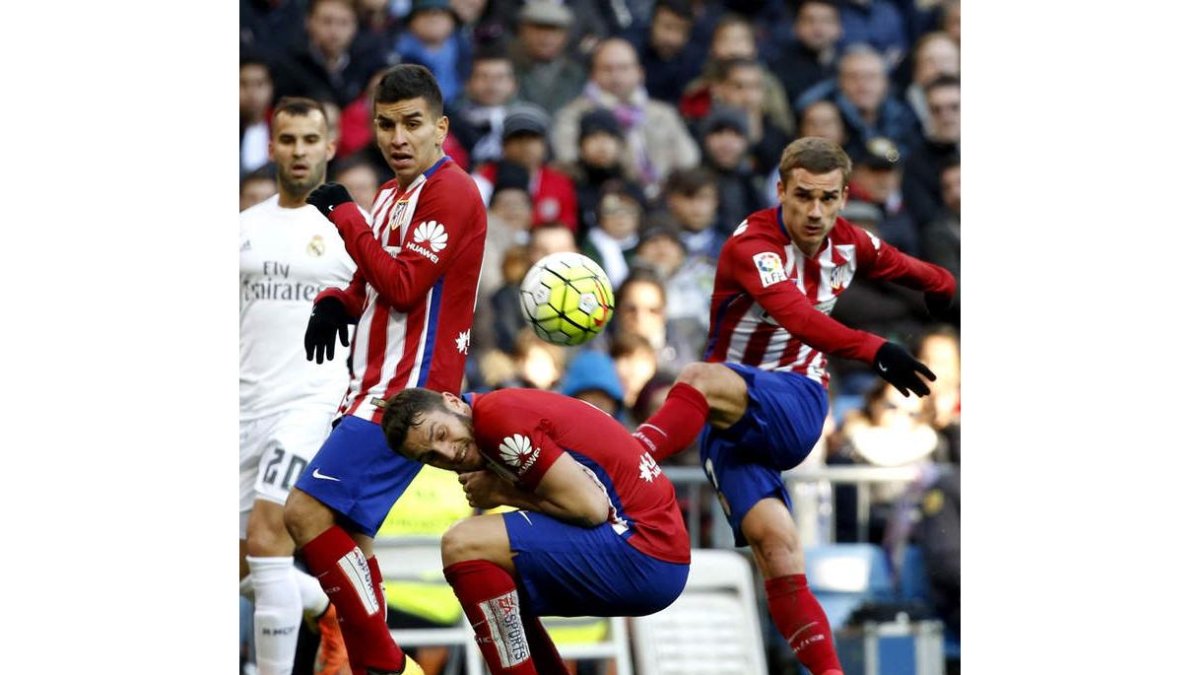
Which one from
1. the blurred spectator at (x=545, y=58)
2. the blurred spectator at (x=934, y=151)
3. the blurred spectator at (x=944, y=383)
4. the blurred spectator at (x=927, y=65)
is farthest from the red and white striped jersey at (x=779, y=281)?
the blurred spectator at (x=927, y=65)

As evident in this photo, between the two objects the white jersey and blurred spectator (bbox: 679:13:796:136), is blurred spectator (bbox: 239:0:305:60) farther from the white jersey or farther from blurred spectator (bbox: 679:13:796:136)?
the white jersey

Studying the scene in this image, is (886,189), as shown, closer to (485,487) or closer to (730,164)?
(730,164)

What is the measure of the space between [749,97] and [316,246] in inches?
225

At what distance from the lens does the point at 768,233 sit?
794 cm

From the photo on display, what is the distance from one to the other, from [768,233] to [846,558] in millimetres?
3086

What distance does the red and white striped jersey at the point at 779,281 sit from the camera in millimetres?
7777

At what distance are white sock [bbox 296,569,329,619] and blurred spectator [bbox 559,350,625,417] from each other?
2092mm

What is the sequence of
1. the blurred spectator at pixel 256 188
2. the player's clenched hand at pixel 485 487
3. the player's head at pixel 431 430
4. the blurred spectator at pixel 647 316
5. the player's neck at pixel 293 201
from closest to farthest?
the player's head at pixel 431 430 < the player's clenched hand at pixel 485 487 < the player's neck at pixel 293 201 < the blurred spectator at pixel 256 188 < the blurred spectator at pixel 647 316

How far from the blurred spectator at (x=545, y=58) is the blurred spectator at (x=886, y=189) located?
7.29 ft

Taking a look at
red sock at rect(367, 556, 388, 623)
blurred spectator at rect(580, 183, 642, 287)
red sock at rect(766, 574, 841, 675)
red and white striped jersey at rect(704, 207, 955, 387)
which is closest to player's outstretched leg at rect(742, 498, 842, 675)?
red sock at rect(766, 574, 841, 675)

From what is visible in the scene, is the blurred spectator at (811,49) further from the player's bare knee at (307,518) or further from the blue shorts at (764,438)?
the player's bare knee at (307,518)

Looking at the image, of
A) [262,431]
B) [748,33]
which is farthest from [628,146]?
[262,431]

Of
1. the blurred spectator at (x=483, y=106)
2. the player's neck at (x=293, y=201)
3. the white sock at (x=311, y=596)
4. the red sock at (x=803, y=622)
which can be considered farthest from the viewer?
the blurred spectator at (x=483, y=106)

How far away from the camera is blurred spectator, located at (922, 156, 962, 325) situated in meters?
12.3
